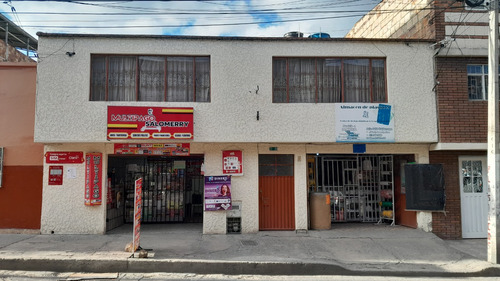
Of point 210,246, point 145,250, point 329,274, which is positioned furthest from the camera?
point 210,246

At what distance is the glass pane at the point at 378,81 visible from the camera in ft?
34.0

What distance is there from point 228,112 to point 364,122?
12.4ft

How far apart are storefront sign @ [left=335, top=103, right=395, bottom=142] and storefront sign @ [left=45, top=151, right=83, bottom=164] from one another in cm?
716

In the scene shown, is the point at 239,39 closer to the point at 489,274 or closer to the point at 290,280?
the point at 290,280

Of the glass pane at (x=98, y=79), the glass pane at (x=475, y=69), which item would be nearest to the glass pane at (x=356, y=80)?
the glass pane at (x=475, y=69)

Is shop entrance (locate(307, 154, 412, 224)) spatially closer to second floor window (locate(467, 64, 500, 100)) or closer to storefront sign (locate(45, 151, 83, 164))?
second floor window (locate(467, 64, 500, 100))

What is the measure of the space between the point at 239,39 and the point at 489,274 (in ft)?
26.4

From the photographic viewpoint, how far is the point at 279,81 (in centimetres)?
1027

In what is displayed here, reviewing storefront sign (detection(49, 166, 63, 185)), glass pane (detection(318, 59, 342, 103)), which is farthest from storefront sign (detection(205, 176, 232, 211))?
storefront sign (detection(49, 166, 63, 185))

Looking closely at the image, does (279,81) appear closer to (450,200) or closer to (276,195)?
(276,195)

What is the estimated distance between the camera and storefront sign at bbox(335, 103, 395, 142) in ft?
32.7

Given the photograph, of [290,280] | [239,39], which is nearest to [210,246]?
[290,280]

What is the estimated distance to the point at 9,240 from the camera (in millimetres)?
9094

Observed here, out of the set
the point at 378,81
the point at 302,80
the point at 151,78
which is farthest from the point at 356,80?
the point at 151,78
